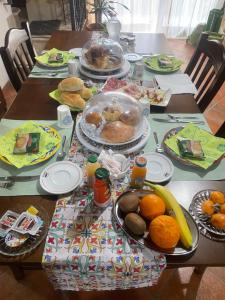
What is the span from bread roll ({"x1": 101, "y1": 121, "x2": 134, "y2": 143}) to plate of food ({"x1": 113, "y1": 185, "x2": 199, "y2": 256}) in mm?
255

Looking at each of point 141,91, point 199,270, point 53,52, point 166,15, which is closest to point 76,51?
point 53,52

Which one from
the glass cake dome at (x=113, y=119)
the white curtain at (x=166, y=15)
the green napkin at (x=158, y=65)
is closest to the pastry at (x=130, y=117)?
the glass cake dome at (x=113, y=119)

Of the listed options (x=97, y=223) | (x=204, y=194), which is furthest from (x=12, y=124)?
(x=204, y=194)

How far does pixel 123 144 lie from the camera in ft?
3.01

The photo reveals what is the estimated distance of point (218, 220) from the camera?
2.26 ft

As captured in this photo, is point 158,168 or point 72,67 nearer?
point 158,168

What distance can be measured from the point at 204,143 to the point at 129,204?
17.9 inches

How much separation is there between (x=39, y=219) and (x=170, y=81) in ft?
3.42

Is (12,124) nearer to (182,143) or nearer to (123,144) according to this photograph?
(123,144)

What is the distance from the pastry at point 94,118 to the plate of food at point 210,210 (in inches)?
18.2

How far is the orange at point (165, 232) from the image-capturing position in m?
0.62

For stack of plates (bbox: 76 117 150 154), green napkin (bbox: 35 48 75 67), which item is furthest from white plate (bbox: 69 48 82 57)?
stack of plates (bbox: 76 117 150 154)

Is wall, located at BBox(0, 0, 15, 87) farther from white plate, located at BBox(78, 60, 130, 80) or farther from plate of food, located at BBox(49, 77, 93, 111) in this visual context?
plate of food, located at BBox(49, 77, 93, 111)

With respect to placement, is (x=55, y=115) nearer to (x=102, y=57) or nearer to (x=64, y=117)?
(x=64, y=117)
